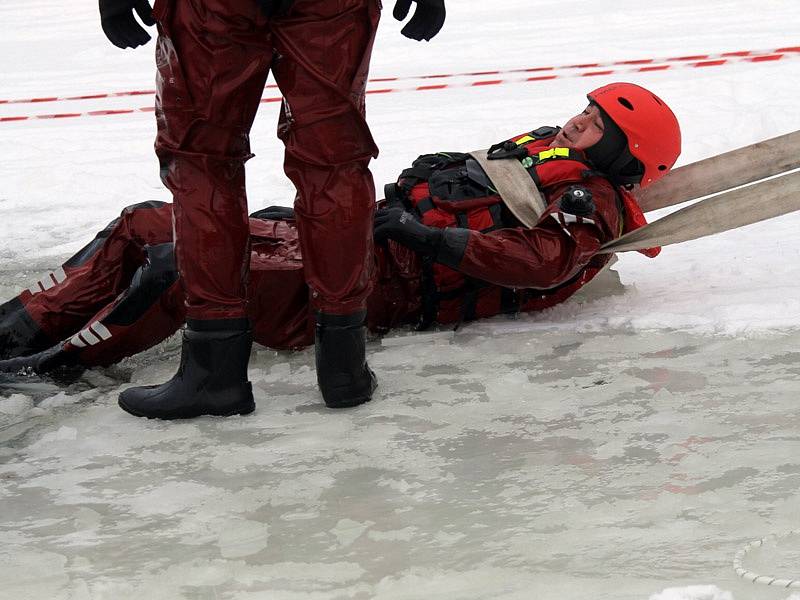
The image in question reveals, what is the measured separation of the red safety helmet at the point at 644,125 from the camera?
11.1 ft

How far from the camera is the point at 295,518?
7.08 feet

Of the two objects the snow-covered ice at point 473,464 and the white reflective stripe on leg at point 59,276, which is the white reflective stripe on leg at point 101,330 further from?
the white reflective stripe on leg at point 59,276

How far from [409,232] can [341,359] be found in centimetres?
51

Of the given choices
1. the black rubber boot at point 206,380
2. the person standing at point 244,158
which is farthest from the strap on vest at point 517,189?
the black rubber boot at point 206,380

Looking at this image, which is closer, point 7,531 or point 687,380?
point 7,531

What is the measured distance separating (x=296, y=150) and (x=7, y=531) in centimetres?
97

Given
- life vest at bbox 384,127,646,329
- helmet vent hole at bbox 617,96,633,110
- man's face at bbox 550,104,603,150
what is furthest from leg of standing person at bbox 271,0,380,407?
helmet vent hole at bbox 617,96,633,110

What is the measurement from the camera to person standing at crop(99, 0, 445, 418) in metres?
2.48

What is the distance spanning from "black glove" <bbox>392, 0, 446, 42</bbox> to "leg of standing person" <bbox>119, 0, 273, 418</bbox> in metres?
0.36

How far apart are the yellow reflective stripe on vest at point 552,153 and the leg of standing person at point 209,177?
1060mm

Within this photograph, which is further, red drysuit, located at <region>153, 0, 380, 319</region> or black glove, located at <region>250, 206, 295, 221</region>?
black glove, located at <region>250, 206, 295, 221</region>

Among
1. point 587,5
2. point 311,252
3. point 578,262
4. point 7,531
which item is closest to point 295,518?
point 7,531

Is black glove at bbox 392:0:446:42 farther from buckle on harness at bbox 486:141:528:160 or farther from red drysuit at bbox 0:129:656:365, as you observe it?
buckle on harness at bbox 486:141:528:160

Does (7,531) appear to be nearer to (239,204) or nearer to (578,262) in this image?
(239,204)
